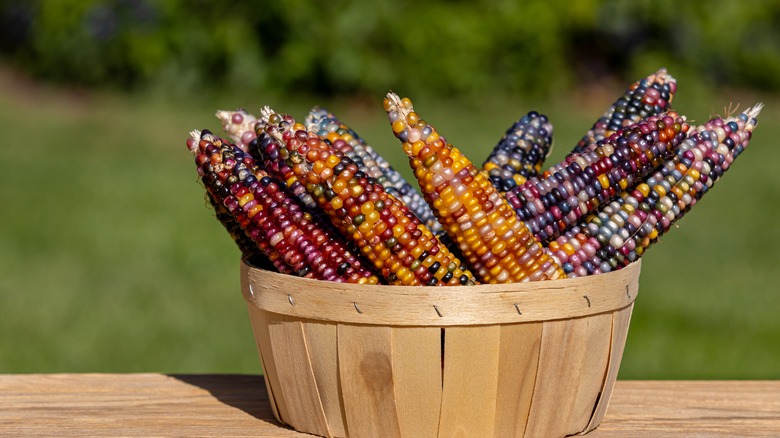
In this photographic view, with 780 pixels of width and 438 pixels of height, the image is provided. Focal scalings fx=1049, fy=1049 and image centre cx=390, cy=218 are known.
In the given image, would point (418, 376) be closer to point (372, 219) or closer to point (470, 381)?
point (470, 381)

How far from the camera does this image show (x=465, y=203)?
1749 mm

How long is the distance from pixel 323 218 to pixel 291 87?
6.51 metres

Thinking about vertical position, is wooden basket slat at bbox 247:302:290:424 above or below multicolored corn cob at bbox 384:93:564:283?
below

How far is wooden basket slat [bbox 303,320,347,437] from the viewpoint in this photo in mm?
1777

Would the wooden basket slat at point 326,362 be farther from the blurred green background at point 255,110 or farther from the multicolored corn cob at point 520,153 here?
the blurred green background at point 255,110

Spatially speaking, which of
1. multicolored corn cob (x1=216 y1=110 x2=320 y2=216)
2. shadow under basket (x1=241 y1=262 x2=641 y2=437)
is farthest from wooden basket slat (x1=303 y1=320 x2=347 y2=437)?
multicolored corn cob (x1=216 y1=110 x2=320 y2=216)

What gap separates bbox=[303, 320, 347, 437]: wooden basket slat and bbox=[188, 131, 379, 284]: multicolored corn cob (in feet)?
0.30

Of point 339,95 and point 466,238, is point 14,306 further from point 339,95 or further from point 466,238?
point 339,95

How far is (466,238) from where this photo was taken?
5.81ft

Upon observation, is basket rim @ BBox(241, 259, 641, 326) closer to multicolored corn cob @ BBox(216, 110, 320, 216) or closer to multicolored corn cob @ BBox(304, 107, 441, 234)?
multicolored corn cob @ BBox(216, 110, 320, 216)

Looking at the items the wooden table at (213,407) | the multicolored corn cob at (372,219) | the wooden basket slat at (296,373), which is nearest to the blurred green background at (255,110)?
the wooden table at (213,407)

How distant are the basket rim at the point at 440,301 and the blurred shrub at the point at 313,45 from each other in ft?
21.3

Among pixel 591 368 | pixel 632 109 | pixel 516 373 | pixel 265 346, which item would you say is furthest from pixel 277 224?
pixel 632 109

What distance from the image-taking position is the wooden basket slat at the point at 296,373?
5.98ft
